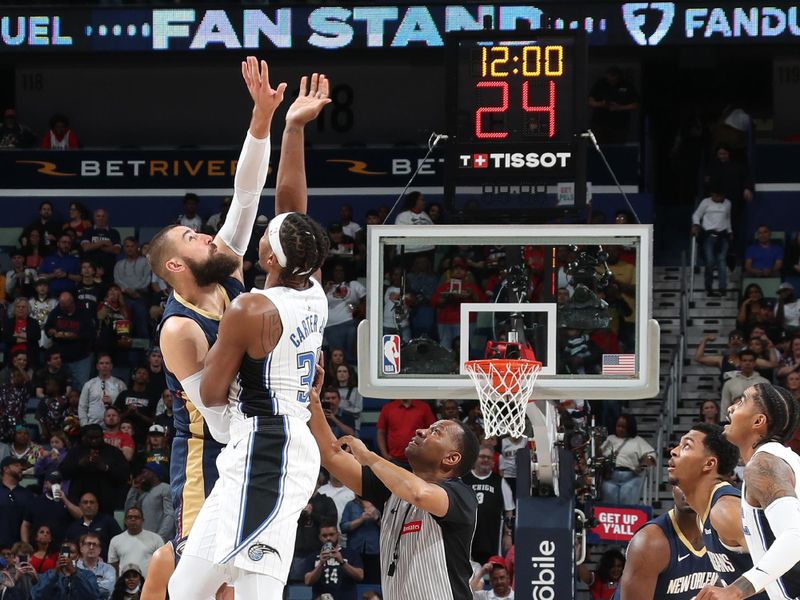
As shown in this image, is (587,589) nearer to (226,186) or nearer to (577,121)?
(577,121)

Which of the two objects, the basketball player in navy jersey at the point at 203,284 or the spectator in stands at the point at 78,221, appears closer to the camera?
the basketball player in navy jersey at the point at 203,284

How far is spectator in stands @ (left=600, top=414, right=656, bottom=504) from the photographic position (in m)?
13.4

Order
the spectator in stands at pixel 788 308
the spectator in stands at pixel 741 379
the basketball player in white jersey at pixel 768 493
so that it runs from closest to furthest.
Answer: the basketball player in white jersey at pixel 768 493
the spectator in stands at pixel 741 379
the spectator in stands at pixel 788 308

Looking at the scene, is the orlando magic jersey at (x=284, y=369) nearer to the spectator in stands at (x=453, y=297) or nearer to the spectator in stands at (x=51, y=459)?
the spectator in stands at (x=453, y=297)

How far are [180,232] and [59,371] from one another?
35.3 feet

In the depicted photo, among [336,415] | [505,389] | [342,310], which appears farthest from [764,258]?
[505,389]

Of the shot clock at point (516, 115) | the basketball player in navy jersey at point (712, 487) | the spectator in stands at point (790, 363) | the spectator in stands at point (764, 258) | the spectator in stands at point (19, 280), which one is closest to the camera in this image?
the basketball player in navy jersey at point (712, 487)

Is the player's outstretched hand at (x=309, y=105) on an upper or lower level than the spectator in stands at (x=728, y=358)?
upper

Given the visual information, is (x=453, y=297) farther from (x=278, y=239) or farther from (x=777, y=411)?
(x=278, y=239)

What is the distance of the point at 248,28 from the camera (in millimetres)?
15922

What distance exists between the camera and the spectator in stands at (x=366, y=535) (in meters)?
13.0

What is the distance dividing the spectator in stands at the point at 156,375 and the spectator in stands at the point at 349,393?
1921mm

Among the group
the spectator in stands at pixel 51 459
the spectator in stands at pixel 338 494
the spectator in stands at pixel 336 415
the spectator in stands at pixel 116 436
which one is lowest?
the spectator in stands at pixel 338 494

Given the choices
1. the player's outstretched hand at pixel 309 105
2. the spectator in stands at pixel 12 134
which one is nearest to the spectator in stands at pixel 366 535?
the player's outstretched hand at pixel 309 105
